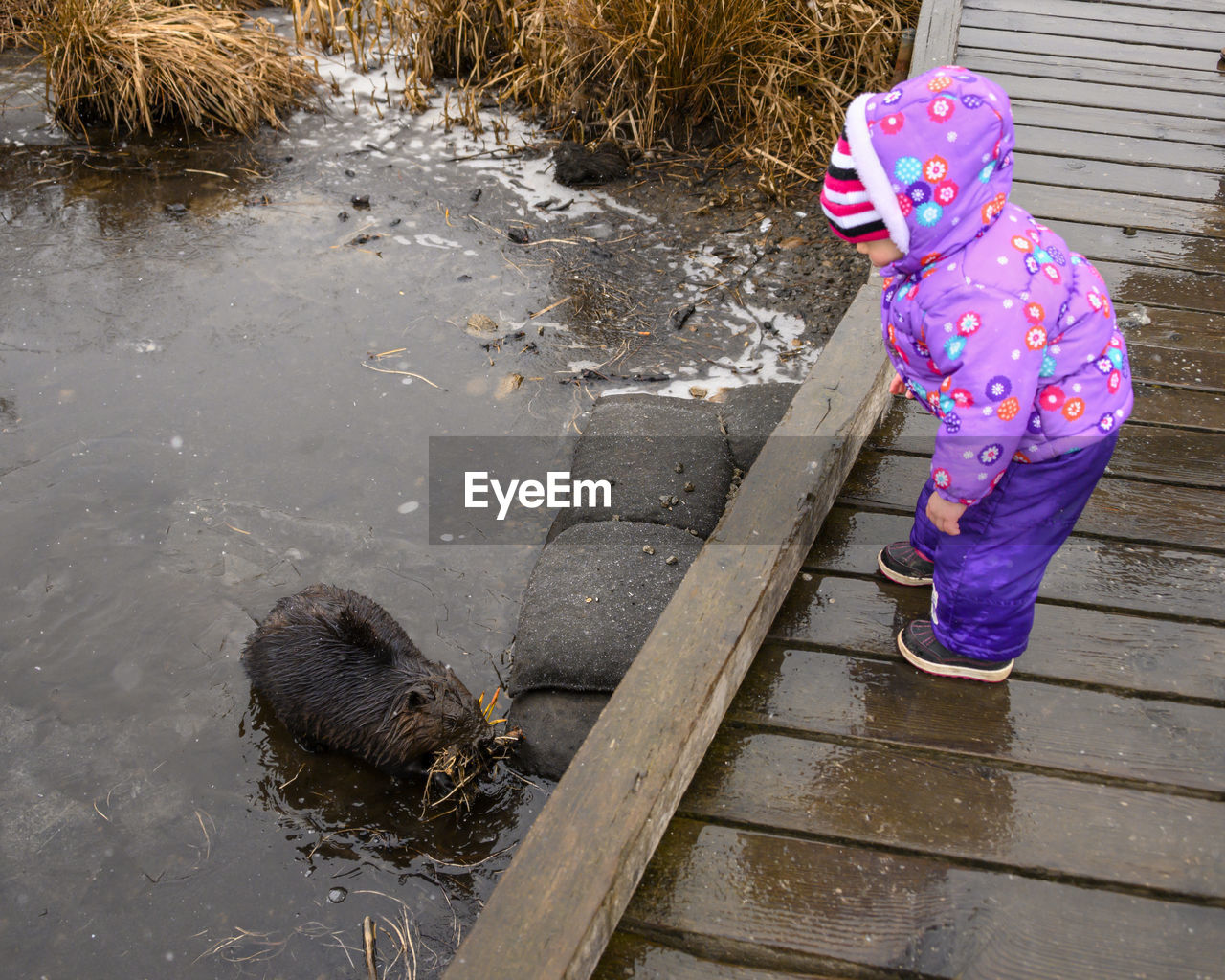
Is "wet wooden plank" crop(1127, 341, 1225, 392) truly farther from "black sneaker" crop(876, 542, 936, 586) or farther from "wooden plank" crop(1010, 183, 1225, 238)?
"black sneaker" crop(876, 542, 936, 586)

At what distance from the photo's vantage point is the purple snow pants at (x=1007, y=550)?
2.09m

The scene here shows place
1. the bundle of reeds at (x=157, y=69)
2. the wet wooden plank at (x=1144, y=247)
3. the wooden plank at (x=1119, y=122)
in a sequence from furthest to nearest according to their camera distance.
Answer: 1. the bundle of reeds at (x=157, y=69)
2. the wooden plank at (x=1119, y=122)
3. the wet wooden plank at (x=1144, y=247)

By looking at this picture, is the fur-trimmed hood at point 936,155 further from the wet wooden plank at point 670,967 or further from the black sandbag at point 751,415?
the black sandbag at point 751,415

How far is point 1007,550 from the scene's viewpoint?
7.14 ft

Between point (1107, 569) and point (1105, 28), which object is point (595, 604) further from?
point (1105, 28)

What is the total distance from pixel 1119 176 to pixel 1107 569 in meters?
2.83

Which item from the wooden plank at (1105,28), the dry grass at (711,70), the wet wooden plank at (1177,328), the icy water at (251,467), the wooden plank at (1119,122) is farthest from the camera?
the dry grass at (711,70)

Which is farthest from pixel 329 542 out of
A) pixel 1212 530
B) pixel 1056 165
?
pixel 1056 165

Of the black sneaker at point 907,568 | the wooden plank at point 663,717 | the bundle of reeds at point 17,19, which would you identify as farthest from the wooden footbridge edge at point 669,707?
the bundle of reeds at point 17,19

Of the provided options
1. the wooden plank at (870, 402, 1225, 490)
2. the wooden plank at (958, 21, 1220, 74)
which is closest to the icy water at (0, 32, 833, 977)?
the wooden plank at (870, 402, 1225, 490)

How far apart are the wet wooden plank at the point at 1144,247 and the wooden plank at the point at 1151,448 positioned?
1204 millimetres

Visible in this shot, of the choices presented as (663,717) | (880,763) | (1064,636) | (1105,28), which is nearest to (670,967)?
(663,717)

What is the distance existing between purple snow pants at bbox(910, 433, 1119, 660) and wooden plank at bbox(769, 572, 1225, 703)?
18cm

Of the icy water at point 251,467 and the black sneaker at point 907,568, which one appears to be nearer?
the black sneaker at point 907,568
